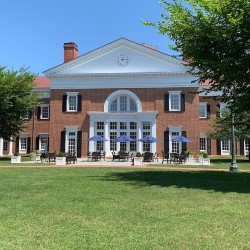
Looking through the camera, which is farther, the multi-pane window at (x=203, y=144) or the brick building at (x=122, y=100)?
the multi-pane window at (x=203, y=144)

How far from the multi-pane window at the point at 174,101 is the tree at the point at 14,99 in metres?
13.5

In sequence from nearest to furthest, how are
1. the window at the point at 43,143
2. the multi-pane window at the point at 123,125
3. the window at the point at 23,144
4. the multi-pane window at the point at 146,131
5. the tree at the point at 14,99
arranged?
the tree at the point at 14,99 → the multi-pane window at the point at 146,131 → the multi-pane window at the point at 123,125 → the window at the point at 43,143 → the window at the point at 23,144

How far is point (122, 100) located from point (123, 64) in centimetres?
369

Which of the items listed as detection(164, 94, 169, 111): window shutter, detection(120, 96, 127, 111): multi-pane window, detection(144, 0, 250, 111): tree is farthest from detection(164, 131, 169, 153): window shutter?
detection(144, 0, 250, 111): tree

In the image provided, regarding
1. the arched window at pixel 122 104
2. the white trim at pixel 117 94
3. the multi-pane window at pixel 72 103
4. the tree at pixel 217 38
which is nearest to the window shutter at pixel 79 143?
the multi-pane window at pixel 72 103

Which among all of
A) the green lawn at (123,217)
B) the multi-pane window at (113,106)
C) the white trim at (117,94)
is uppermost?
the white trim at (117,94)

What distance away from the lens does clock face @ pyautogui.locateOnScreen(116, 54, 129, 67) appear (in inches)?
1532

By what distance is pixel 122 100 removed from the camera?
3950 cm

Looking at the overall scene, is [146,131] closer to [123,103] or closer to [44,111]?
[123,103]

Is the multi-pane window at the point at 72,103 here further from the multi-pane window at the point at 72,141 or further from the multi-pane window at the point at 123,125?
the multi-pane window at the point at 123,125

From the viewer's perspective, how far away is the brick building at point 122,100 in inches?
1497

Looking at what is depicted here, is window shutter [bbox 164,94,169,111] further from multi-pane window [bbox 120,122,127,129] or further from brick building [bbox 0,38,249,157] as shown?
multi-pane window [bbox 120,122,127,129]

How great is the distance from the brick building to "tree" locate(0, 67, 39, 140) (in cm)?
302

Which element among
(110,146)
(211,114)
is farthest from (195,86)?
(110,146)
